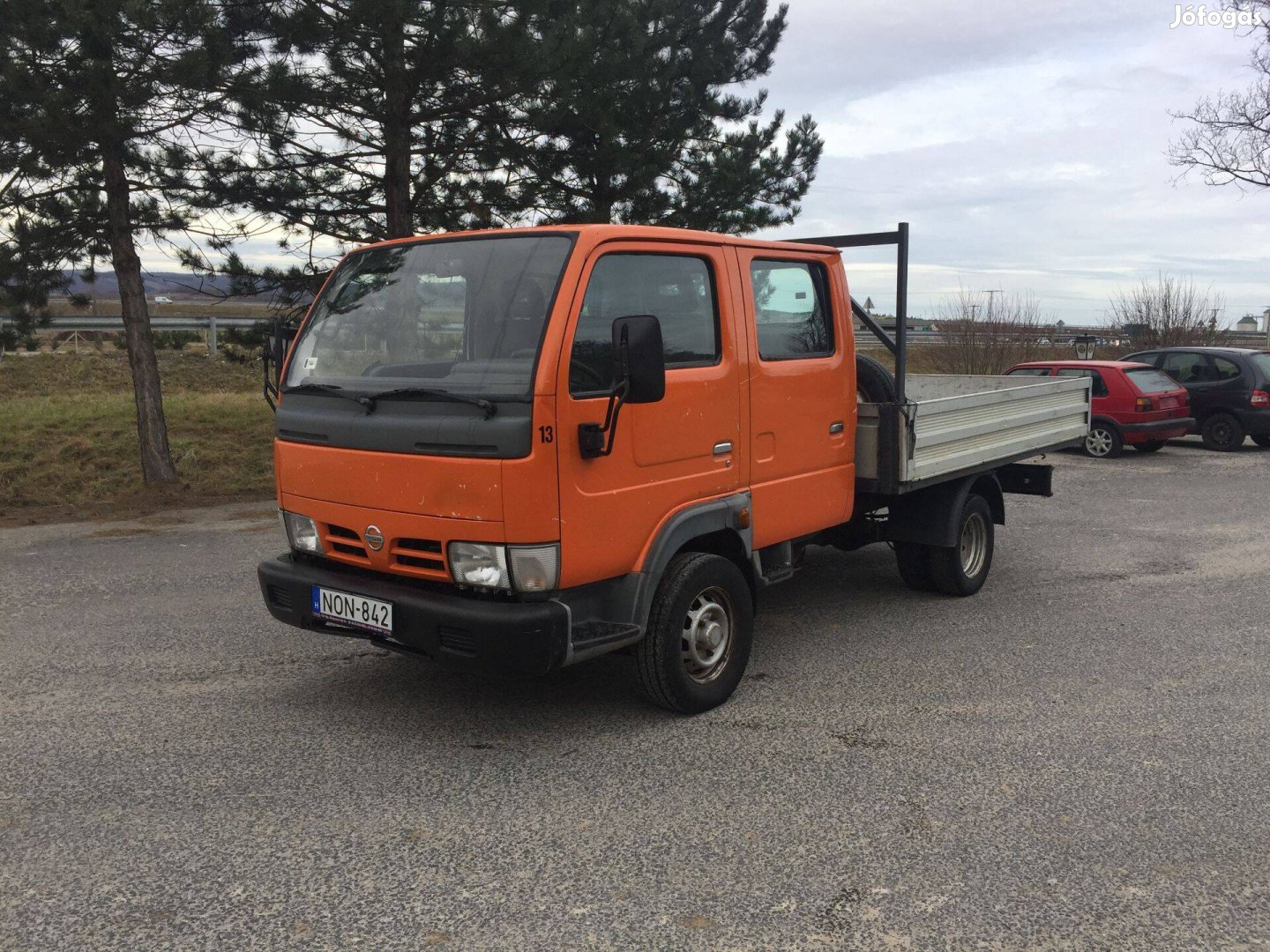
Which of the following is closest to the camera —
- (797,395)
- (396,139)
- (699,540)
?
(699,540)

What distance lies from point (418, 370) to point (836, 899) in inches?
97.3

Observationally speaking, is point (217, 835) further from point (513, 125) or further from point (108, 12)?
point (513, 125)

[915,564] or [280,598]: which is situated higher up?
[280,598]

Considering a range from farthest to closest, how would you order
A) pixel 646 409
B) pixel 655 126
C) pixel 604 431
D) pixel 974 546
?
pixel 655 126 → pixel 974 546 → pixel 646 409 → pixel 604 431

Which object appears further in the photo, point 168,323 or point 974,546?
point 168,323

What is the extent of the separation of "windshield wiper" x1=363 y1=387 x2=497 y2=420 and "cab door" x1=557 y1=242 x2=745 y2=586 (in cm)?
26

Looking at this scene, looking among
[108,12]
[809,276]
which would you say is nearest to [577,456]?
[809,276]

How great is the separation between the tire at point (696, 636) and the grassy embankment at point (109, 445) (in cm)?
751

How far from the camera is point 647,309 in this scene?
4.24 meters

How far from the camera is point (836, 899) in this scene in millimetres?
3029

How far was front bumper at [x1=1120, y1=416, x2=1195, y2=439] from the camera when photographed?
1366 cm

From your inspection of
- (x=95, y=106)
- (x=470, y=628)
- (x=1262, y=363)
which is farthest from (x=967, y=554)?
(x=1262, y=363)

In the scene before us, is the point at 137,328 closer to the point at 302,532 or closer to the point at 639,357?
the point at 302,532

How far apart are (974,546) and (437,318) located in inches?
162
